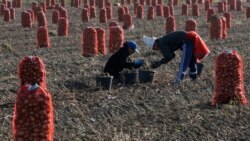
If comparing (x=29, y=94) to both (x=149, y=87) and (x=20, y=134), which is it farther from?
(x=149, y=87)

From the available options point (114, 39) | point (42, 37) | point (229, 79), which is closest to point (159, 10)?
point (42, 37)

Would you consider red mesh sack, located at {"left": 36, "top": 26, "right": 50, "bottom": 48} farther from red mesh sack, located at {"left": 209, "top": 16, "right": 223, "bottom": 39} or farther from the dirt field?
red mesh sack, located at {"left": 209, "top": 16, "right": 223, "bottom": 39}

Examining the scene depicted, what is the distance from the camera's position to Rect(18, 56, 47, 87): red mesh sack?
8984mm

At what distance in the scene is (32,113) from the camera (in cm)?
611

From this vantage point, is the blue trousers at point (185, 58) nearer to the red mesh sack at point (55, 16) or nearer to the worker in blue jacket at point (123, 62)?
the worker in blue jacket at point (123, 62)

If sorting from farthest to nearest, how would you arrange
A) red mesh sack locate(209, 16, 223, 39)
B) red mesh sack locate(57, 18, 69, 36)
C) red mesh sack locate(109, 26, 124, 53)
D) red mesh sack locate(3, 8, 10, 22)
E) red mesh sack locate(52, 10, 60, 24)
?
red mesh sack locate(3, 8, 10, 22) → red mesh sack locate(52, 10, 60, 24) → red mesh sack locate(57, 18, 69, 36) → red mesh sack locate(209, 16, 223, 39) → red mesh sack locate(109, 26, 124, 53)

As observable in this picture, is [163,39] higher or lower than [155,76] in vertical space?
higher

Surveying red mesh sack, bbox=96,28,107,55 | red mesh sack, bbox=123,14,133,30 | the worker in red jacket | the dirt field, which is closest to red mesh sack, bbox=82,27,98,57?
the dirt field

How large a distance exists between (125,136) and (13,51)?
9.87 metres

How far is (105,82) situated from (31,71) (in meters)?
2.29

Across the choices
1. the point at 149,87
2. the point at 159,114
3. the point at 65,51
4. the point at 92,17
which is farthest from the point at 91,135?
the point at 92,17

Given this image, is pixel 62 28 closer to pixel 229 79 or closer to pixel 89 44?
pixel 89 44

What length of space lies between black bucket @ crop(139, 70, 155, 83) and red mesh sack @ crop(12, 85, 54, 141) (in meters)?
5.42

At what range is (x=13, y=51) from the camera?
16.6 meters
